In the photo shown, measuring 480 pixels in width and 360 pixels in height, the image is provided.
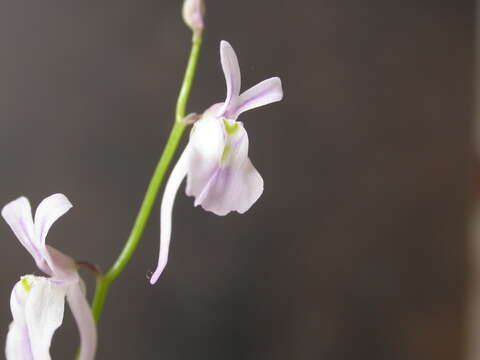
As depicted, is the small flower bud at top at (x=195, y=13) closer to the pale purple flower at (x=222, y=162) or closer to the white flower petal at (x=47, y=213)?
the pale purple flower at (x=222, y=162)

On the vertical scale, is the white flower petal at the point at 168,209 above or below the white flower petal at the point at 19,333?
above

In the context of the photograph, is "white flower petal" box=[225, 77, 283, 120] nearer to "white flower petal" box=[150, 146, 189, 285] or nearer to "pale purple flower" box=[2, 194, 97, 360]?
"white flower petal" box=[150, 146, 189, 285]

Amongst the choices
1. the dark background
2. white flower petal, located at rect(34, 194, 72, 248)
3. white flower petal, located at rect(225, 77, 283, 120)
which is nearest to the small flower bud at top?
white flower petal, located at rect(225, 77, 283, 120)

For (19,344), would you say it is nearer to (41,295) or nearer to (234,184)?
(41,295)

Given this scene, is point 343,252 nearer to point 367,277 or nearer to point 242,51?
point 367,277

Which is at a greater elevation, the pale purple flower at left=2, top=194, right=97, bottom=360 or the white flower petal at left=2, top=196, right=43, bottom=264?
the white flower petal at left=2, top=196, right=43, bottom=264

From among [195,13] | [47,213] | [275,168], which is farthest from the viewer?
[275,168]

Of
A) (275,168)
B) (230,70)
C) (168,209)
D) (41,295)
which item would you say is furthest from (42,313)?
(275,168)

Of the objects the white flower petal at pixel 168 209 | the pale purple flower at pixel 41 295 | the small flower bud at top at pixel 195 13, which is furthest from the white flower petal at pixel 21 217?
the small flower bud at top at pixel 195 13
